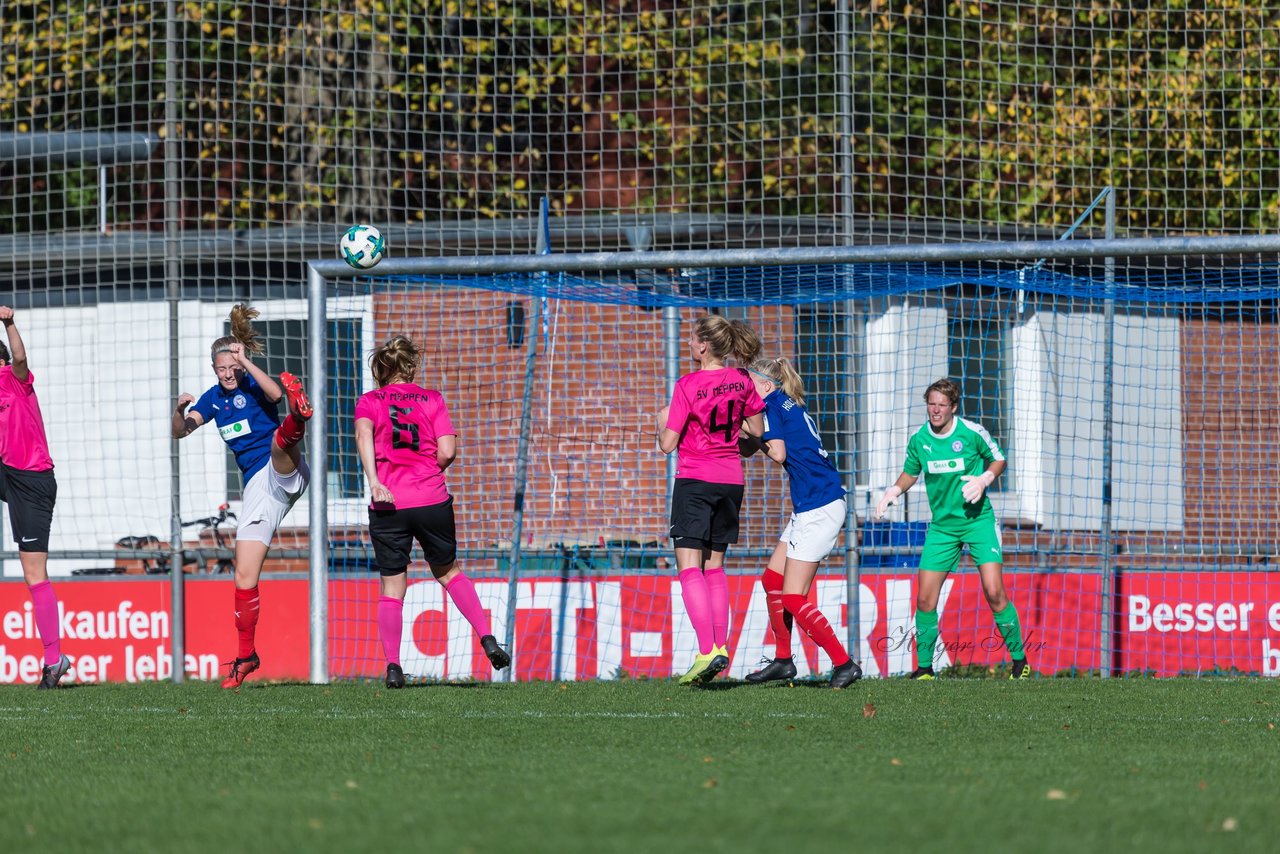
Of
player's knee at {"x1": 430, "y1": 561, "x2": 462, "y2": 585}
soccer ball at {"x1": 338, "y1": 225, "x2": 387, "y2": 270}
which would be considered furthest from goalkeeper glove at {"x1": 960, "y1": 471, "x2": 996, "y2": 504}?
soccer ball at {"x1": 338, "y1": 225, "x2": 387, "y2": 270}

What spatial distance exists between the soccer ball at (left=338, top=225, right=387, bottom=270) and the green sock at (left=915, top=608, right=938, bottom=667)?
3.62m

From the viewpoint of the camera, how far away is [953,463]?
9.28 metres

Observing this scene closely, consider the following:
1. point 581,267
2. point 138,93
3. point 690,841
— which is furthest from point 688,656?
point 138,93

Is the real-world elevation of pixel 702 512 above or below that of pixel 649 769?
above

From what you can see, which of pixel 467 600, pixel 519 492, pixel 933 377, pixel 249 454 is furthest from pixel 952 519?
pixel 249 454

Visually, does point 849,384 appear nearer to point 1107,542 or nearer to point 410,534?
point 1107,542

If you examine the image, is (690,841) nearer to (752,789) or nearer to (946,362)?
(752,789)

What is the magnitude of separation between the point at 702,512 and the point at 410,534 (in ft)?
4.97

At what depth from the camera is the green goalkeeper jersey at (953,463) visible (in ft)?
30.3

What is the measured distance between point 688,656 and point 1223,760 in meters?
4.50

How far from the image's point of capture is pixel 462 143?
15.7 meters

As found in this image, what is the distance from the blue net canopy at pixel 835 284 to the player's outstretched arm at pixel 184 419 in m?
1.76

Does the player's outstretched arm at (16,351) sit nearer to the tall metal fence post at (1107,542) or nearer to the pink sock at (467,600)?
the pink sock at (467,600)

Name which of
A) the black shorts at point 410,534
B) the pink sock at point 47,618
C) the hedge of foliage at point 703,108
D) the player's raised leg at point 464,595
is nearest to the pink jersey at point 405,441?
the black shorts at point 410,534
